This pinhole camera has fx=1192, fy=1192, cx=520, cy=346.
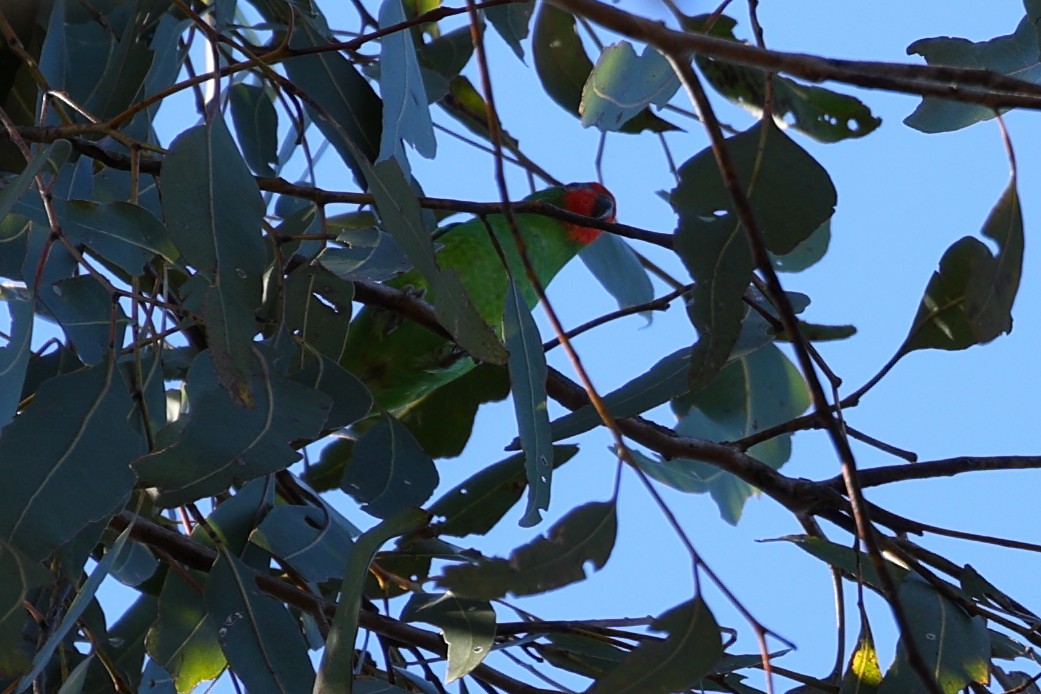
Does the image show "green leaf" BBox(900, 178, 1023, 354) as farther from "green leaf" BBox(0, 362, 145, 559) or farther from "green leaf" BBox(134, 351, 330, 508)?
"green leaf" BBox(0, 362, 145, 559)

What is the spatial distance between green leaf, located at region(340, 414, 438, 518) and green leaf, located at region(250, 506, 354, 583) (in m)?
0.08

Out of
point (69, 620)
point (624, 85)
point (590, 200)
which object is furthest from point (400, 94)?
point (590, 200)

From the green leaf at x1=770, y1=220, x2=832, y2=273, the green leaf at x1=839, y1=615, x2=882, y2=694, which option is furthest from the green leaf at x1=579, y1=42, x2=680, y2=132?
the green leaf at x1=839, y1=615, x2=882, y2=694

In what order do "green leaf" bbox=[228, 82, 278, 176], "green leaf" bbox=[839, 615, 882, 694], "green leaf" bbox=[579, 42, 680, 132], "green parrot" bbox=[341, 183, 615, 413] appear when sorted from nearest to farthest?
"green leaf" bbox=[839, 615, 882, 694]
"green leaf" bbox=[579, 42, 680, 132]
"green leaf" bbox=[228, 82, 278, 176]
"green parrot" bbox=[341, 183, 615, 413]

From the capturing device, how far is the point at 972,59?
4.32ft

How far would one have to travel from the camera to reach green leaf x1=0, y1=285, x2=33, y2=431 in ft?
3.68

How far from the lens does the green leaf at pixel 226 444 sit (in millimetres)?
1078

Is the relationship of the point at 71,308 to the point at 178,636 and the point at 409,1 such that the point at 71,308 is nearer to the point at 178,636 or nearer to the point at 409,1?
the point at 178,636

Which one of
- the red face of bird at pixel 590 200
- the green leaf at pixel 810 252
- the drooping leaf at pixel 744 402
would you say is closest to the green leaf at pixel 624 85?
the green leaf at pixel 810 252

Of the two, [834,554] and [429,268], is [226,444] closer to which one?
[429,268]

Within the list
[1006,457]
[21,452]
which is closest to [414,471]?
[21,452]

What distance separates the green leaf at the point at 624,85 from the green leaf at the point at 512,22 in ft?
0.99

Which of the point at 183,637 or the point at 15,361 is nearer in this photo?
the point at 15,361

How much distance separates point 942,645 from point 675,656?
40 centimetres
